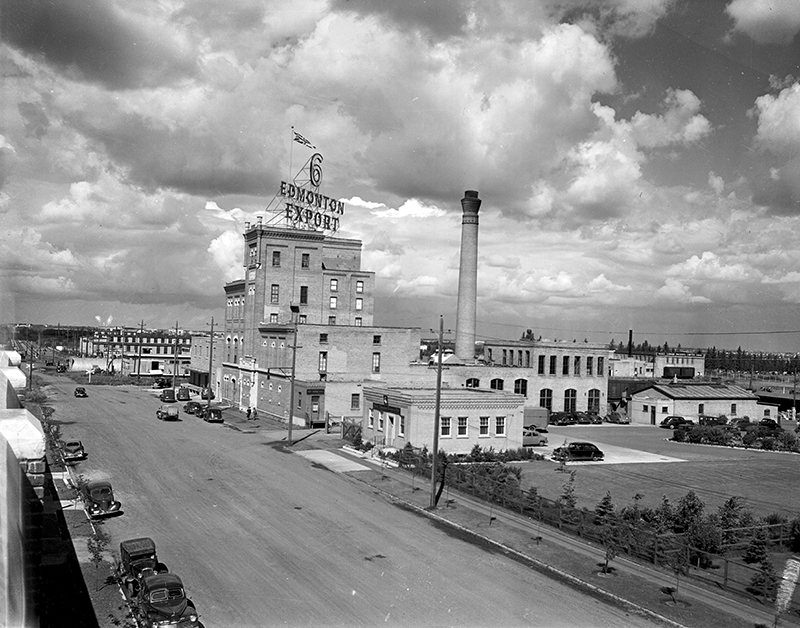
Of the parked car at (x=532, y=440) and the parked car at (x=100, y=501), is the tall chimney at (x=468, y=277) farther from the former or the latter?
the parked car at (x=100, y=501)

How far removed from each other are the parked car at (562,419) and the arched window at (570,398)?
330 centimetres

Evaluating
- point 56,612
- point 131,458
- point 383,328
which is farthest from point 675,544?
point 383,328

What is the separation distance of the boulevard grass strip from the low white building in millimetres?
48799

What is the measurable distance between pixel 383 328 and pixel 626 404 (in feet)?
110

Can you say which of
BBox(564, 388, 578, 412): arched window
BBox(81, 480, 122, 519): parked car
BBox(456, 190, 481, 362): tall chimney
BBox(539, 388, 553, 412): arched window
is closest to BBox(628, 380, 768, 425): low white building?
BBox(564, 388, 578, 412): arched window

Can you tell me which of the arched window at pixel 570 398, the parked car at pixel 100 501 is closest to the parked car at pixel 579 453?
the arched window at pixel 570 398

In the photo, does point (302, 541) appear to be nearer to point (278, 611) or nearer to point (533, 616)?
point (278, 611)

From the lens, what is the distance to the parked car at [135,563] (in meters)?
18.7

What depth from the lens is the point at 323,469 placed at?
39344 millimetres

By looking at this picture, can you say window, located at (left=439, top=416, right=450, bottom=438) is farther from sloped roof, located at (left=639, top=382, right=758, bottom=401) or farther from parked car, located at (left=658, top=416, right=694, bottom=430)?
sloped roof, located at (left=639, top=382, right=758, bottom=401)

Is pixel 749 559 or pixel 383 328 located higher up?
pixel 383 328

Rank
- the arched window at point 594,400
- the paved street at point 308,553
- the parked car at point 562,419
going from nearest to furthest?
the paved street at point 308,553
the parked car at point 562,419
the arched window at point 594,400

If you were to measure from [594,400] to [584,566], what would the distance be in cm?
5656

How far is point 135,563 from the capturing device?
19.1m
